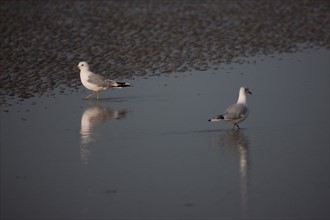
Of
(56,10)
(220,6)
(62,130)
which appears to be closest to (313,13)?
(220,6)

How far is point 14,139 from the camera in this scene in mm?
10164

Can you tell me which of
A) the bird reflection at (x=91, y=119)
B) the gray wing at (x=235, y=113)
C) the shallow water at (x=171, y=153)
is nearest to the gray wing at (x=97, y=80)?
the shallow water at (x=171, y=153)

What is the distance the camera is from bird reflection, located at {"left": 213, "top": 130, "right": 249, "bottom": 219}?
7.71 meters

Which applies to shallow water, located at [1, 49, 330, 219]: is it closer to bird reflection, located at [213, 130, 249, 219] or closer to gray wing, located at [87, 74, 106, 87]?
bird reflection, located at [213, 130, 249, 219]

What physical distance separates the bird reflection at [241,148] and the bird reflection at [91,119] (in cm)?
162

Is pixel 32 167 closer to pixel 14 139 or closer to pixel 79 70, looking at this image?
pixel 14 139

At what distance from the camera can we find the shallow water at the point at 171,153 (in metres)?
7.56

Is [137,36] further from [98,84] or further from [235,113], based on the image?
[235,113]

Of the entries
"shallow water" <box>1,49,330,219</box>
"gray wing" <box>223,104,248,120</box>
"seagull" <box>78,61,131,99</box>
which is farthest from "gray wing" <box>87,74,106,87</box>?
"gray wing" <box>223,104,248,120</box>

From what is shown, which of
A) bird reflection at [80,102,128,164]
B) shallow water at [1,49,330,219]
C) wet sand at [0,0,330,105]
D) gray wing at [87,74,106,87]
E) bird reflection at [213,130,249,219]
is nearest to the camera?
shallow water at [1,49,330,219]

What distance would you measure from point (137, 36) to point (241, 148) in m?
9.03

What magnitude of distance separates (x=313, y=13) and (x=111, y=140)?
12.0 meters

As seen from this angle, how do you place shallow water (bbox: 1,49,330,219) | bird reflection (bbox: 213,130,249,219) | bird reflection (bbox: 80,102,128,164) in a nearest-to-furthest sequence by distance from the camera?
shallow water (bbox: 1,49,330,219)
bird reflection (bbox: 213,130,249,219)
bird reflection (bbox: 80,102,128,164)

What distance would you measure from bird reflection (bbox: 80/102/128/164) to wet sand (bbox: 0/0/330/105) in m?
1.37
